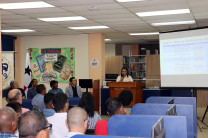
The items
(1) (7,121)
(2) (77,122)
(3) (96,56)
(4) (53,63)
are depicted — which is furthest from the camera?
(4) (53,63)

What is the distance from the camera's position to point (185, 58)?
22.5 ft

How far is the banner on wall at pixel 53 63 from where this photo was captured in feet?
38.2

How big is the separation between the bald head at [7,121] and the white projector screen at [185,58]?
4.65 m

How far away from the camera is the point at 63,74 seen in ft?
38.4

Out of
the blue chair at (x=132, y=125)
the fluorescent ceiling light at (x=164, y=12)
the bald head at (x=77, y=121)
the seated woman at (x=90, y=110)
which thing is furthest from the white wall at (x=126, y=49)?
the bald head at (x=77, y=121)

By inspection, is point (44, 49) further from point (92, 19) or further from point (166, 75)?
point (166, 75)

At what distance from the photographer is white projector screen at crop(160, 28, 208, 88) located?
6.64 meters

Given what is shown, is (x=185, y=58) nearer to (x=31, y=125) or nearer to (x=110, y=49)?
(x=31, y=125)

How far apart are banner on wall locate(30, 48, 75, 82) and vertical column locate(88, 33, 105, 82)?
68 cm

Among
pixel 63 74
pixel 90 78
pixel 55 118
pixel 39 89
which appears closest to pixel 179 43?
pixel 39 89

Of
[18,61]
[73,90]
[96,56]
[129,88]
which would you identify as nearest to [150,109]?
[129,88]

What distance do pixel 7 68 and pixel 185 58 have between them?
3917 millimetres

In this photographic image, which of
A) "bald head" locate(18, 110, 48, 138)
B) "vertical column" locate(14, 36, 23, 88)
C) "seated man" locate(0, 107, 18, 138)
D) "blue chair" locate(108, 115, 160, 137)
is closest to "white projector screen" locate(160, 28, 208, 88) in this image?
"blue chair" locate(108, 115, 160, 137)

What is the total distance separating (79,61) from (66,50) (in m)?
0.63
